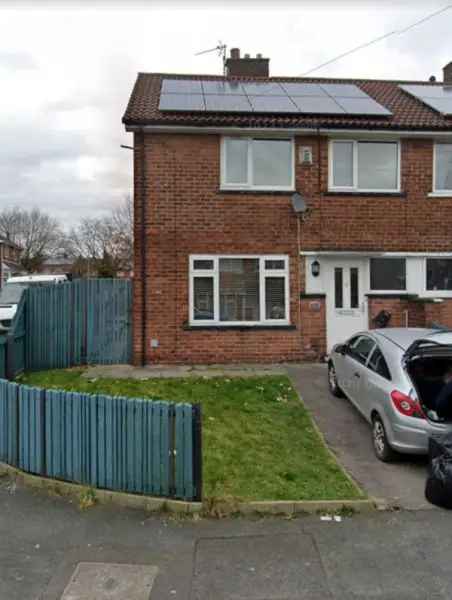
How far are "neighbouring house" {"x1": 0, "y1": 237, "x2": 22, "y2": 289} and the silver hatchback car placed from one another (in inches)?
1619

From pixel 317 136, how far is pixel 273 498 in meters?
8.60

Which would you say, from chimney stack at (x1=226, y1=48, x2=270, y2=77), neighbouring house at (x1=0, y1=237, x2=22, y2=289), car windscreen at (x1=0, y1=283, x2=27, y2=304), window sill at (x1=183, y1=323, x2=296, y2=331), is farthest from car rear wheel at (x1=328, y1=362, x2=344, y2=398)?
neighbouring house at (x1=0, y1=237, x2=22, y2=289)

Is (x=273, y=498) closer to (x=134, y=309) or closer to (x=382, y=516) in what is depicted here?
(x=382, y=516)

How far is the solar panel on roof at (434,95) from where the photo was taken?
11.1m

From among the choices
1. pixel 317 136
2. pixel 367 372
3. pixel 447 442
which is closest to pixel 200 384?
pixel 367 372

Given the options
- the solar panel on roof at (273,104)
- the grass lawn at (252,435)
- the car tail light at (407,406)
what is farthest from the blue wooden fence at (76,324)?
the car tail light at (407,406)

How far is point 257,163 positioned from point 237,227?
160 cm

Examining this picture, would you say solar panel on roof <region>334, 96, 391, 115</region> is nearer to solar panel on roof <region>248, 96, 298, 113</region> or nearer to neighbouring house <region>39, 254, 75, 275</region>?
solar panel on roof <region>248, 96, 298, 113</region>

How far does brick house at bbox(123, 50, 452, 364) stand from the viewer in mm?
10094

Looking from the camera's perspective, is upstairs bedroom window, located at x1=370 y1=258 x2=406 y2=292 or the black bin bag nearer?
the black bin bag

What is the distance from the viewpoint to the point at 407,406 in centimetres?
489

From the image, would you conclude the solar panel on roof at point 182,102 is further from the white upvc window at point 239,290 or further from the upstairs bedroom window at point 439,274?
the upstairs bedroom window at point 439,274

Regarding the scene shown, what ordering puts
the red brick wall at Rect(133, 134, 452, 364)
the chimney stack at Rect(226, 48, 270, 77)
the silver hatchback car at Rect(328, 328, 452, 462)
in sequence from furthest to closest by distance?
the chimney stack at Rect(226, 48, 270, 77), the red brick wall at Rect(133, 134, 452, 364), the silver hatchback car at Rect(328, 328, 452, 462)

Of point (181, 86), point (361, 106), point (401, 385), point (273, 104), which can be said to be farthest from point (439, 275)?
point (181, 86)
